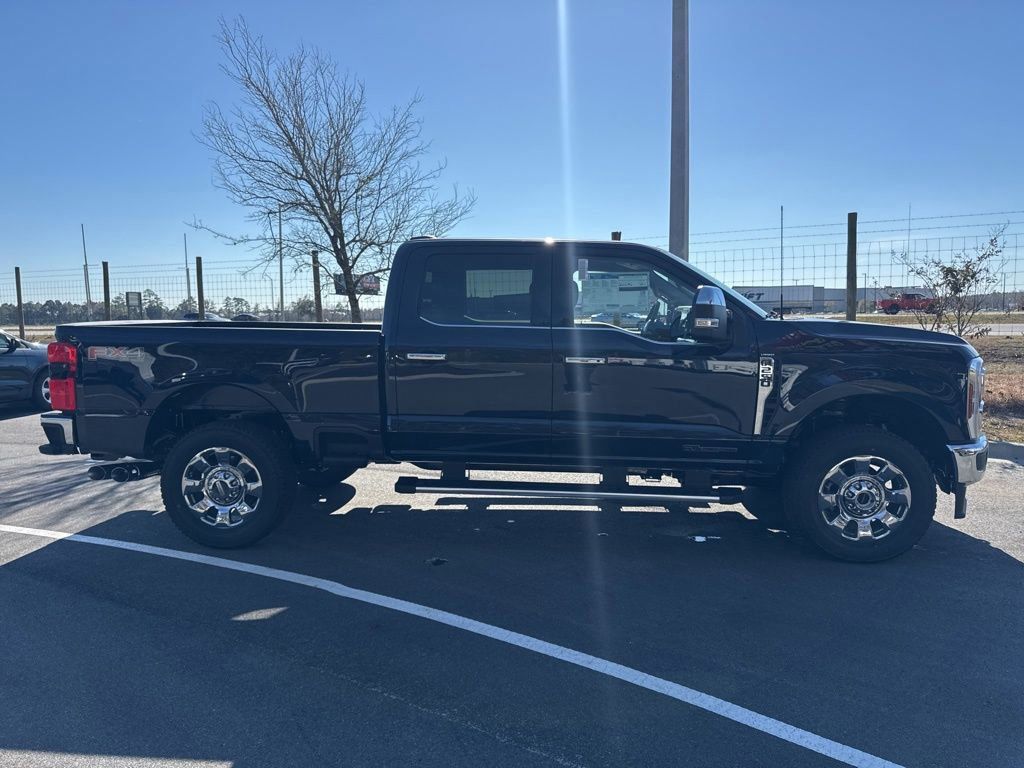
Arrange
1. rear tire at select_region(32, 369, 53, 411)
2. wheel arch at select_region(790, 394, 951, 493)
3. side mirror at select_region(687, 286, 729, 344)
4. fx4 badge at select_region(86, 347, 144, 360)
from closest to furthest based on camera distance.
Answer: side mirror at select_region(687, 286, 729, 344) → wheel arch at select_region(790, 394, 951, 493) → fx4 badge at select_region(86, 347, 144, 360) → rear tire at select_region(32, 369, 53, 411)

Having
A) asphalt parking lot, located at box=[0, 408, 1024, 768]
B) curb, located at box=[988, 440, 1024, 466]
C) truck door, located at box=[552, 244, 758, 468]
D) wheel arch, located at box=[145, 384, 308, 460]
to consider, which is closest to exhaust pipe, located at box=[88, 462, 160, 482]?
wheel arch, located at box=[145, 384, 308, 460]

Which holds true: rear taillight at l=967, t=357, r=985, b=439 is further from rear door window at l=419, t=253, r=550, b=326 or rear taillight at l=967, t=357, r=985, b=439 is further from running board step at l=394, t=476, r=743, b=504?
rear door window at l=419, t=253, r=550, b=326

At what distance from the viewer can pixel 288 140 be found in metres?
12.3

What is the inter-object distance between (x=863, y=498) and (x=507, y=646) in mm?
2722

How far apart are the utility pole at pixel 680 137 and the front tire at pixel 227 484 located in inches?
229

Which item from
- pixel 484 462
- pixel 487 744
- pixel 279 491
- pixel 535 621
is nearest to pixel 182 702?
pixel 487 744

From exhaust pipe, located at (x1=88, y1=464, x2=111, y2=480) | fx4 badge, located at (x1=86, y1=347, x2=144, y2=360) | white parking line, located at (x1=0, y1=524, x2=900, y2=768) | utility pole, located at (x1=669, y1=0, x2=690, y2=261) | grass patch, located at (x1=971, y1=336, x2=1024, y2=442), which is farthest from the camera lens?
utility pole, located at (x1=669, y1=0, x2=690, y2=261)

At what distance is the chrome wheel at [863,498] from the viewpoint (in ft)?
16.6

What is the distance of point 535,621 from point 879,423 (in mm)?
2964

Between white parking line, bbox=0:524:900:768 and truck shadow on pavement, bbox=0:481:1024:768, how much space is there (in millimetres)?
86

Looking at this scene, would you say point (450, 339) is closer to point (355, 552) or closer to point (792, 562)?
point (355, 552)

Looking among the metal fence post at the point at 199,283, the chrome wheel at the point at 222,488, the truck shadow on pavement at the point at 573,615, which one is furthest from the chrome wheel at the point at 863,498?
the metal fence post at the point at 199,283

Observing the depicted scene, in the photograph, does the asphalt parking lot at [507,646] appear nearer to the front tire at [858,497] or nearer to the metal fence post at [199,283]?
the front tire at [858,497]

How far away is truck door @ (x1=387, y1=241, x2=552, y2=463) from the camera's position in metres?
5.18
